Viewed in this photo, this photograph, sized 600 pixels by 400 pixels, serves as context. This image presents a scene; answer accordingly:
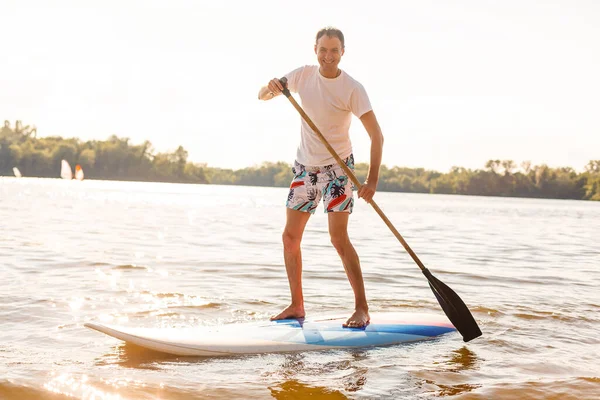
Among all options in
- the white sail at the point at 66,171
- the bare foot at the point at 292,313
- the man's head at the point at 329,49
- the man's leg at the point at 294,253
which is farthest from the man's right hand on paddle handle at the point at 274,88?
the white sail at the point at 66,171

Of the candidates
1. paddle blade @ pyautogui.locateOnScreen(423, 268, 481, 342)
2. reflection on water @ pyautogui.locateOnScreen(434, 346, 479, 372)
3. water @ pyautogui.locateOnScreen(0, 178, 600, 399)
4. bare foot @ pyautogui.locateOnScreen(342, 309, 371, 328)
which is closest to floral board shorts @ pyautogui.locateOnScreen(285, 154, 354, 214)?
bare foot @ pyautogui.locateOnScreen(342, 309, 371, 328)

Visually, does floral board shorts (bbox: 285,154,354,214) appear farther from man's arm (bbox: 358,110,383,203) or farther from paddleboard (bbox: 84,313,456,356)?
paddleboard (bbox: 84,313,456,356)

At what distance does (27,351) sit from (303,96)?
2617 millimetres

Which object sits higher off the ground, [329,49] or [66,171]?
[329,49]

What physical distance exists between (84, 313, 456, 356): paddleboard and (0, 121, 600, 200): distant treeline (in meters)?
102

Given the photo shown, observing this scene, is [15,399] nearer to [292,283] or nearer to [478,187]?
[292,283]

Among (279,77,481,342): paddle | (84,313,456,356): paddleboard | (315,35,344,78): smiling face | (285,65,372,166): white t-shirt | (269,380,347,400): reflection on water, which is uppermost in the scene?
(315,35,344,78): smiling face

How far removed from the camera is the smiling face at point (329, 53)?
478cm

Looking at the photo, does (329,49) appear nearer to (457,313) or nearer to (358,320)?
(358,320)

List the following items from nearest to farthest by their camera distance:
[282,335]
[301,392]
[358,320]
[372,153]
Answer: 1. [301,392]
2. [282,335]
3. [372,153]
4. [358,320]

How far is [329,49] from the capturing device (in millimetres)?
4773

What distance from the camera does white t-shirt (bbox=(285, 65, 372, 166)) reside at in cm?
485

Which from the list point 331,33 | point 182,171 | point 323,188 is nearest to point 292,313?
point 323,188

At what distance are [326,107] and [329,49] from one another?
0.42 meters
